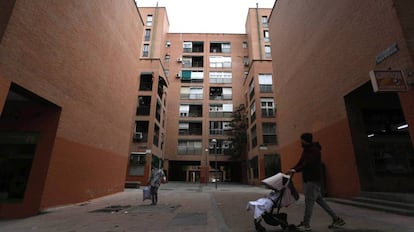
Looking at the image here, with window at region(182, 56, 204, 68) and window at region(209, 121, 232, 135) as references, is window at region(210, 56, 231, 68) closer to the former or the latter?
window at region(182, 56, 204, 68)

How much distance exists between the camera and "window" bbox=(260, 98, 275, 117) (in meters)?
25.4

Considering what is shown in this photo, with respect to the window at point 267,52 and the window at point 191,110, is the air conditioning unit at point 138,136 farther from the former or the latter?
the window at point 267,52

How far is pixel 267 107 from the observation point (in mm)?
25578

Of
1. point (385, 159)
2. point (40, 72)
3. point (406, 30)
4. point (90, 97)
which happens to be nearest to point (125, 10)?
point (90, 97)

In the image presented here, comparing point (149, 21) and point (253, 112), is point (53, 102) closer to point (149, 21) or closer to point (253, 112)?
point (253, 112)

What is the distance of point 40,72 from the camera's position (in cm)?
709

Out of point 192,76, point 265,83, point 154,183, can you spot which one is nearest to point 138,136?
point 265,83

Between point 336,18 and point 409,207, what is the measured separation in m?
7.37

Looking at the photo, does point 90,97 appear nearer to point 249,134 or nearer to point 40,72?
point 40,72

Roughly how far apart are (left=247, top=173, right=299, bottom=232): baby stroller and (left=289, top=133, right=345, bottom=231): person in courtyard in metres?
0.26

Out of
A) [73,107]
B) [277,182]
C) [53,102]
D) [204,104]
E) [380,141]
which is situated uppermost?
[204,104]

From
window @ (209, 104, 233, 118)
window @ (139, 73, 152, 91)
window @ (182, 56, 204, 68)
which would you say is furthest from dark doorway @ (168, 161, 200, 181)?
window @ (182, 56, 204, 68)

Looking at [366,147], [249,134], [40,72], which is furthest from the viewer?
[249,134]

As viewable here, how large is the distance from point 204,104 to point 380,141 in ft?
90.5
